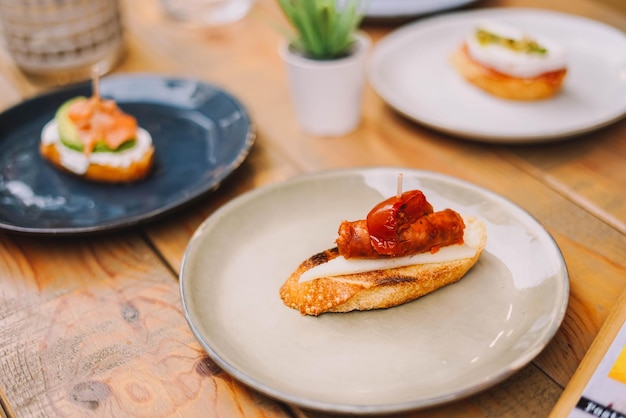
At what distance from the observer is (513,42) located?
1.48m

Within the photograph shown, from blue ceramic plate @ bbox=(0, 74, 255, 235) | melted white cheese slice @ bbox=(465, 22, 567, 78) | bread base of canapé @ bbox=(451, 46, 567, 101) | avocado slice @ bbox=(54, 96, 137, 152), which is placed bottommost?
blue ceramic plate @ bbox=(0, 74, 255, 235)

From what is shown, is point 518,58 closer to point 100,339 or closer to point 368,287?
point 368,287

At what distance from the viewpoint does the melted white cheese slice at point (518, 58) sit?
4.73ft

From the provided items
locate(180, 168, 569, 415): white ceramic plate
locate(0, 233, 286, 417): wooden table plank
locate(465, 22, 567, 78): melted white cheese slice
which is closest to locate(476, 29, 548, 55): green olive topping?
locate(465, 22, 567, 78): melted white cheese slice

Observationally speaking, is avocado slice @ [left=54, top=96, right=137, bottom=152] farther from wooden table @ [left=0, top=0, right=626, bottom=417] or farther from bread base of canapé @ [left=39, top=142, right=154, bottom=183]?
wooden table @ [left=0, top=0, right=626, bottom=417]

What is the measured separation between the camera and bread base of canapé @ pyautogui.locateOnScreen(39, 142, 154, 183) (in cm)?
132

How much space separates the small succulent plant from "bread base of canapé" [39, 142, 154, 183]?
1.30 feet

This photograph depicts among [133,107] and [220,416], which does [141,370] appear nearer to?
[220,416]

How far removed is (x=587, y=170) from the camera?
1.31m

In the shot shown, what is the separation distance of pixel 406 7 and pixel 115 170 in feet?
3.23

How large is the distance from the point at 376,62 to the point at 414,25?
0.75 ft

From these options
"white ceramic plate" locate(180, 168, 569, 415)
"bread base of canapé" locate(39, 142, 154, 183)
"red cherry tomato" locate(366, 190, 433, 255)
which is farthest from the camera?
"bread base of canapé" locate(39, 142, 154, 183)

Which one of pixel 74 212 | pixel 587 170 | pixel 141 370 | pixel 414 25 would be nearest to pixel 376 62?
pixel 414 25

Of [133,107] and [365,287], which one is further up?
[365,287]
